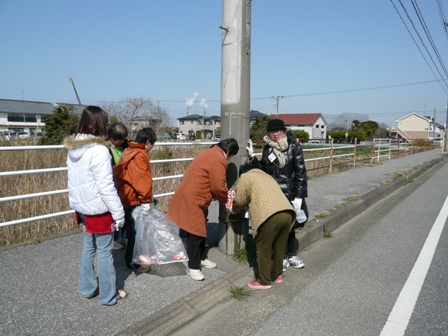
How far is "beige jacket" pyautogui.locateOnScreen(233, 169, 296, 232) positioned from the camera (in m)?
3.39

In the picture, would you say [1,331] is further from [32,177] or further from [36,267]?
[32,177]

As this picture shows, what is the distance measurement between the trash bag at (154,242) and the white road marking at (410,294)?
6.37 feet

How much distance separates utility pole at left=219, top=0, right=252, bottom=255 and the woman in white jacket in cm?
155

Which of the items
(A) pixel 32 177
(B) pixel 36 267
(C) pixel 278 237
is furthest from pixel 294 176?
(A) pixel 32 177

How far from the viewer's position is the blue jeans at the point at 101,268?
2.92 meters

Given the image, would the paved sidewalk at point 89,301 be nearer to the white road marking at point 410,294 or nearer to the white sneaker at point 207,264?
the white sneaker at point 207,264

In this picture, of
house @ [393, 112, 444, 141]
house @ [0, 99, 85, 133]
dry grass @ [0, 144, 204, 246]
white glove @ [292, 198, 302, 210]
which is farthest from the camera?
house @ [393, 112, 444, 141]

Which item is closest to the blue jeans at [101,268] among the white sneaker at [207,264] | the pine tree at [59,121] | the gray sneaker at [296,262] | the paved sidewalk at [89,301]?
the paved sidewalk at [89,301]

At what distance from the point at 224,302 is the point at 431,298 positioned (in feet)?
6.65

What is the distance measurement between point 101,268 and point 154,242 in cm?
59

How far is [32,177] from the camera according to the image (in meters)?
5.55

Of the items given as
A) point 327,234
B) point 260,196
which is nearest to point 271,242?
point 260,196

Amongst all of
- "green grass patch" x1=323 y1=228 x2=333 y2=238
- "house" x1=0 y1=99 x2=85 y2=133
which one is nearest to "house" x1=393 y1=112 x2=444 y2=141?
"house" x1=0 y1=99 x2=85 y2=133

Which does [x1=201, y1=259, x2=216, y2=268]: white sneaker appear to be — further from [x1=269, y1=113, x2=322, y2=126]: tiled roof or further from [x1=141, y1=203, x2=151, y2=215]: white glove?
[x1=269, y1=113, x2=322, y2=126]: tiled roof
